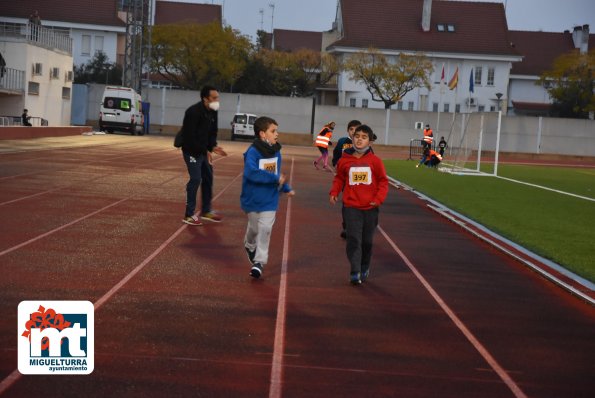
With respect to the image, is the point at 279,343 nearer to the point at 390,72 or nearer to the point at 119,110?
the point at 119,110

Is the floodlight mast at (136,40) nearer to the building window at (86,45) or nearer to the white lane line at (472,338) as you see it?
the building window at (86,45)

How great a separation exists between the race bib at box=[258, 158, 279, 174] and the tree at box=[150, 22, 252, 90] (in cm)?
6885

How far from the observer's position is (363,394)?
620 cm

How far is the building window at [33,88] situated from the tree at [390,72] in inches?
1207

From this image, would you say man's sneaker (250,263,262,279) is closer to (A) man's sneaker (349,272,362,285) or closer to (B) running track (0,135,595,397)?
(B) running track (0,135,595,397)

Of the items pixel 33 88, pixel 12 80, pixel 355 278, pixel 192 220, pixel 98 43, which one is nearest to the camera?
pixel 355 278

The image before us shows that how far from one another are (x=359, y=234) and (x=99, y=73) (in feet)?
242

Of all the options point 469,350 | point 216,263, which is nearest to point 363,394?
point 469,350

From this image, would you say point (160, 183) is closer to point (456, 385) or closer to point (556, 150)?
point (456, 385)

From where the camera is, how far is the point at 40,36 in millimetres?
53875

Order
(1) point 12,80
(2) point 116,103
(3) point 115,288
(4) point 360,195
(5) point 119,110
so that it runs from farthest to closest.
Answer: (5) point 119,110 < (2) point 116,103 < (1) point 12,80 < (4) point 360,195 < (3) point 115,288

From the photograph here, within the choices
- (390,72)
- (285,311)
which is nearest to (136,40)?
(390,72)

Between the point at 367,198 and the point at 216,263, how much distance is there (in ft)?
6.60

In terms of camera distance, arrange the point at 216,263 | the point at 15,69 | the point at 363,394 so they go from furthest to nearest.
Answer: the point at 15,69, the point at 216,263, the point at 363,394
